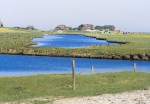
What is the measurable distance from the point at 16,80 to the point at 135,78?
8.03m

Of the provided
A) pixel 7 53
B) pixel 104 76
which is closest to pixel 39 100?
pixel 104 76

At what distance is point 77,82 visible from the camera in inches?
1254

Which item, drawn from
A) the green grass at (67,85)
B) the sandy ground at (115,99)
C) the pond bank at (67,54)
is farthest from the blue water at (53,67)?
the sandy ground at (115,99)

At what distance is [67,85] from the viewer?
30.7 metres

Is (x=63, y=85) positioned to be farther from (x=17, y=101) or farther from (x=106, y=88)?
(x=17, y=101)

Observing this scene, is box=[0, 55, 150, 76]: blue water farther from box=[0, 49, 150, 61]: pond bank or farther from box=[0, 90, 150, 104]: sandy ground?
box=[0, 90, 150, 104]: sandy ground

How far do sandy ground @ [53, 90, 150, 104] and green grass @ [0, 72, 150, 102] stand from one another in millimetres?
1902

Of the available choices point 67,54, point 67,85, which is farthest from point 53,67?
point 67,85

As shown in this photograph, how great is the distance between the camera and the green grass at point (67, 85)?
27.4 m

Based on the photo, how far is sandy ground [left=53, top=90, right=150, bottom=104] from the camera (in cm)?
2261

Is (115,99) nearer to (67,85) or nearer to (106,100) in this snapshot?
(106,100)

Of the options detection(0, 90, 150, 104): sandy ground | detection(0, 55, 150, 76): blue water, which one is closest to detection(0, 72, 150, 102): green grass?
detection(0, 90, 150, 104): sandy ground

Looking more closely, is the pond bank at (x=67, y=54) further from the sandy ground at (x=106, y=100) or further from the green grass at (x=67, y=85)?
the sandy ground at (x=106, y=100)

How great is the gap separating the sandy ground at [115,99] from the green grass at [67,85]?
74.9 inches
